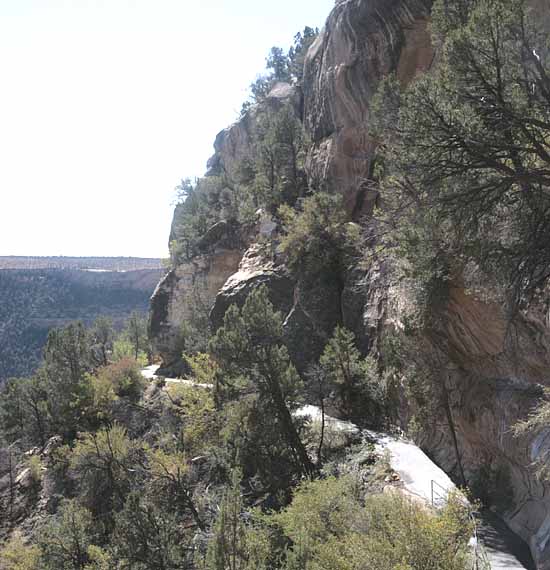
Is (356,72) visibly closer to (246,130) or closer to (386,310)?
(386,310)

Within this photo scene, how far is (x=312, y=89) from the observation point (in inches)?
1550

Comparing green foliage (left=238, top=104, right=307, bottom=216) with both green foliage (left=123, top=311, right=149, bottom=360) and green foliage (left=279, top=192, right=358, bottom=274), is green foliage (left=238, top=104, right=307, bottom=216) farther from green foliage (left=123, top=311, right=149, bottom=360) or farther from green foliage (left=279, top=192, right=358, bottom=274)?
green foliage (left=123, top=311, right=149, bottom=360)

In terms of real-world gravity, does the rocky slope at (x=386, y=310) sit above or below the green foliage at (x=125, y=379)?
above

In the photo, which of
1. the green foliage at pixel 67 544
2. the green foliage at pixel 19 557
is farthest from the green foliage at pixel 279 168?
the green foliage at pixel 19 557

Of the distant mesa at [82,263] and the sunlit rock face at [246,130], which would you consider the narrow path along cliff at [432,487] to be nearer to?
the sunlit rock face at [246,130]

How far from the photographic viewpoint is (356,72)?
1185 inches

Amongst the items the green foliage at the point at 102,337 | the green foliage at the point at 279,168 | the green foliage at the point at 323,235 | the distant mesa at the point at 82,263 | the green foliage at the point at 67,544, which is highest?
the green foliage at the point at 279,168

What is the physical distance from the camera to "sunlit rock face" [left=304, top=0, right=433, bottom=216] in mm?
27984

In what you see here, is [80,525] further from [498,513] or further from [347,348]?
[498,513]

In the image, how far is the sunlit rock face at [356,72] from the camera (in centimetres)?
2798

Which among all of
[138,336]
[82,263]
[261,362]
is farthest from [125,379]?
[82,263]

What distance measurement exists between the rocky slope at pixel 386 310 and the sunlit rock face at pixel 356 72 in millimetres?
63

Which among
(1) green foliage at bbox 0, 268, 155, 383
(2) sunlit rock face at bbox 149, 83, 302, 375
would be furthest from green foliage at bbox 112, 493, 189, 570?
(1) green foliage at bbox 0, 268, 155, 383

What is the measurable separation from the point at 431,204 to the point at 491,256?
7.12ft
